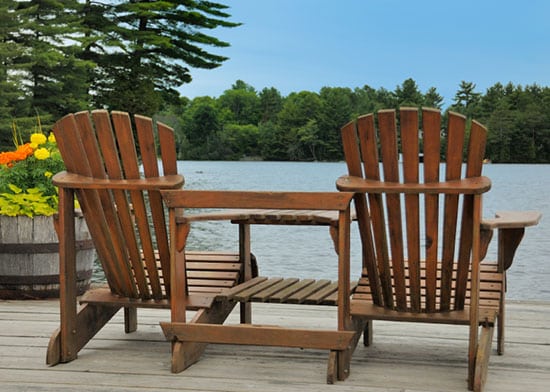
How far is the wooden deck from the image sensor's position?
3127 mm

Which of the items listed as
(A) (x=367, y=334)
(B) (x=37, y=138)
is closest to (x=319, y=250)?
(B) (x=37, y=138)

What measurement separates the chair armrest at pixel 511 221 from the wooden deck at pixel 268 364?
612mm

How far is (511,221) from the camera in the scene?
125 inches

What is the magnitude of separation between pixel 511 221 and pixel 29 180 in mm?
3300

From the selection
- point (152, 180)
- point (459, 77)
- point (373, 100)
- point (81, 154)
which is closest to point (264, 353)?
point (152, 180)

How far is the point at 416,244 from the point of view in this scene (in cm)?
323

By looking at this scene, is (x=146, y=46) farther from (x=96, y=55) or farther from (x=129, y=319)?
(x=129, y=319)

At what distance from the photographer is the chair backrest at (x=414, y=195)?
3049 mm

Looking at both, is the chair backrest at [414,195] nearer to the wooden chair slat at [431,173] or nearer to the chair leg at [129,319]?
the wooden chair slat at [431,173]

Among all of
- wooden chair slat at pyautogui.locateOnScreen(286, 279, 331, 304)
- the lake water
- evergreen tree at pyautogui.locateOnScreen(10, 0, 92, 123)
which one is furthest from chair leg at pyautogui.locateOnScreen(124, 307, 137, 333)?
evergreen tree at pyautogui.locateOnScreen(10, 0, 92, 123)

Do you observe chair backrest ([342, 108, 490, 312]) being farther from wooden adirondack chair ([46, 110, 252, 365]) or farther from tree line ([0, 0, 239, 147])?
tree line ([0, 0, 239, 147])

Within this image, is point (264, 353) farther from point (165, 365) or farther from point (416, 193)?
point (416, 193)

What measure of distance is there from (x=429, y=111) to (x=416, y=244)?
0.54m

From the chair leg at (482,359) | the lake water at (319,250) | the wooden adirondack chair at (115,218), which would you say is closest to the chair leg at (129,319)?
the wooden adirondack chair at (115,218)
